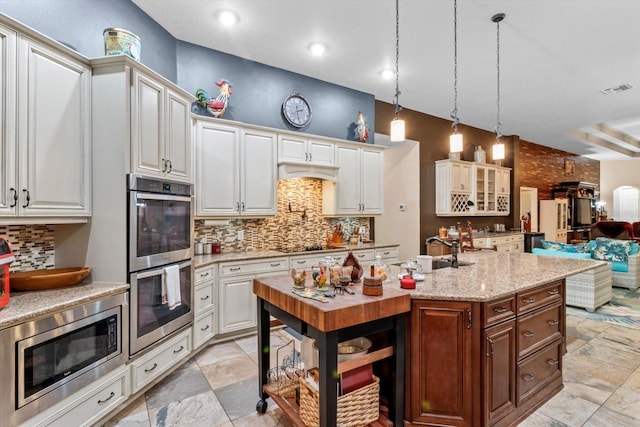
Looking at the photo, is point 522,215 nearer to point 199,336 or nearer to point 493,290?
point 493,290

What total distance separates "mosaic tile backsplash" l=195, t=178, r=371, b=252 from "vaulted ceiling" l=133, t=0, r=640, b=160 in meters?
1.57

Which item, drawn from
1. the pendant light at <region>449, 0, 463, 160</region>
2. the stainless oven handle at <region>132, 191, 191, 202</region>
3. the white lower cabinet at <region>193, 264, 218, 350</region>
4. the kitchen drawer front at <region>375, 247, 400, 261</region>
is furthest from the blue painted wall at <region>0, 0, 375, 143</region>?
the white lower cabinet at <region>193, 264, 218, 350</region>

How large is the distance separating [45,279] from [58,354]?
0.49 meters

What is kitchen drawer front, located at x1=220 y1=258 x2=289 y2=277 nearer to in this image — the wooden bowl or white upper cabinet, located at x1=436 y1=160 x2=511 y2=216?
the wooden bowl

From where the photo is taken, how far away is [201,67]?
3730mm

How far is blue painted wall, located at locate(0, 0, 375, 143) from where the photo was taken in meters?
2.35

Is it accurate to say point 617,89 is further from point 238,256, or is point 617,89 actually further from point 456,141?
point 238,256

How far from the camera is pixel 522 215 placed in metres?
8.24

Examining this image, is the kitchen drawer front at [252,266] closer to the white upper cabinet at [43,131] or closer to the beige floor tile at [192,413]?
the beige floor tile at [192,413]

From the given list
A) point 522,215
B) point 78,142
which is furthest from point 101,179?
point 522,215

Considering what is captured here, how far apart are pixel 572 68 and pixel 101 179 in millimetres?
5416

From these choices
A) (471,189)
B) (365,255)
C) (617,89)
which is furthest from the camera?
(471,189)

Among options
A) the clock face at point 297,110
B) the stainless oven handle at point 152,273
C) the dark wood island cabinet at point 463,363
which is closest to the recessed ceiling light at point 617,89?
the clock face at point 297,110

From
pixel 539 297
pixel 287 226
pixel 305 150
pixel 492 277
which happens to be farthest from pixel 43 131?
pixel 539 297
